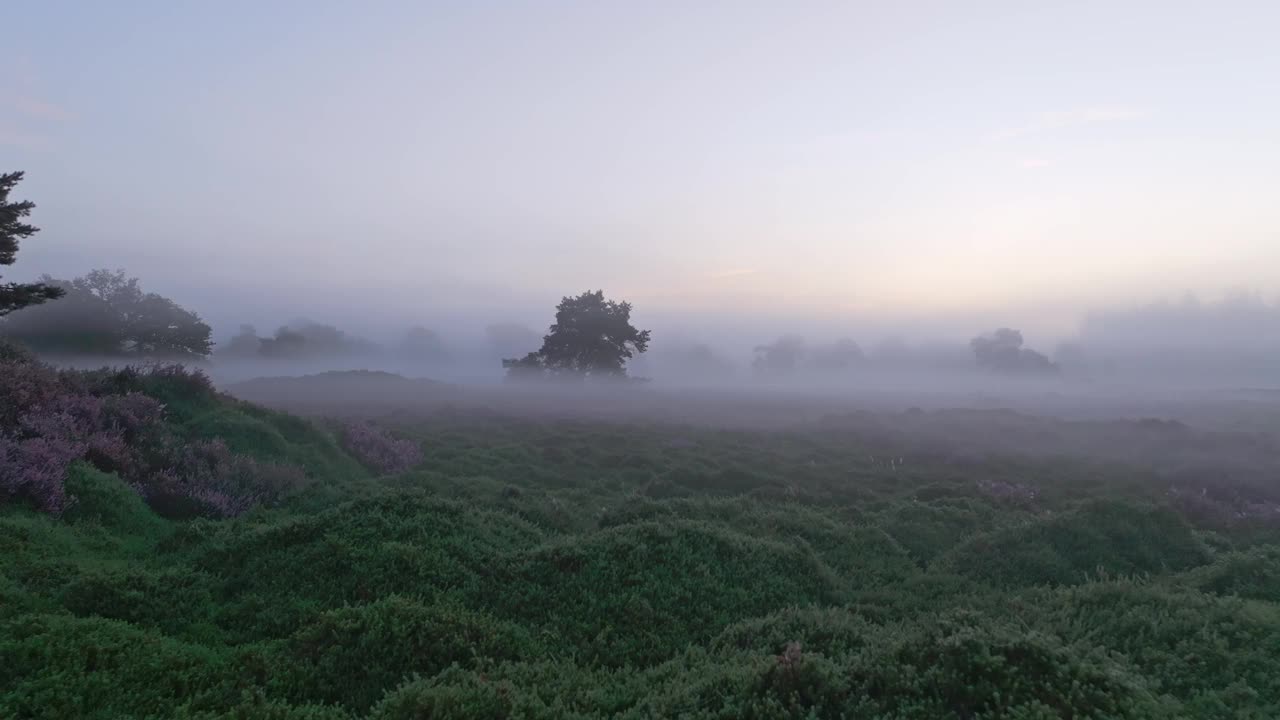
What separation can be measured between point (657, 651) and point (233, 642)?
5.54 metres

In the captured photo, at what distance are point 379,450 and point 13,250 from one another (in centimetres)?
1213

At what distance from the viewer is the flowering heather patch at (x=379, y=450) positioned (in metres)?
24.4

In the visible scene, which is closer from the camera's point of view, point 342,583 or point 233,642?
point 233,642

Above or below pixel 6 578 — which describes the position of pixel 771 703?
below

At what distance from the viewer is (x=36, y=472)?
12594mm

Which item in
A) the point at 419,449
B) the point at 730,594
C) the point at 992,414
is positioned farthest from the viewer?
the point at 992,414

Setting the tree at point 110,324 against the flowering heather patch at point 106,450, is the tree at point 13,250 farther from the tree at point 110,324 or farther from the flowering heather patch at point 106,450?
the tree at point 110,324

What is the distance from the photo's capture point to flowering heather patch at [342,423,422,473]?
2444 centimetres

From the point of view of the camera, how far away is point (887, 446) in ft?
116

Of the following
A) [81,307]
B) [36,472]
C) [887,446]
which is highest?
[81,307]

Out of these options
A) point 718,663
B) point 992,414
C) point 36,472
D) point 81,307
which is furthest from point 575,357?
point 718,663

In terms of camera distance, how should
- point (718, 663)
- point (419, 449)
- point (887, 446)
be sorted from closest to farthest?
point (718, 663)
point (419, 449)
point (887, 446)

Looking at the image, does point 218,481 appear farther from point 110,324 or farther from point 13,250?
point 110,324

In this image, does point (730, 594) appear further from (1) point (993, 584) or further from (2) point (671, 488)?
(2) point (671, 488)
